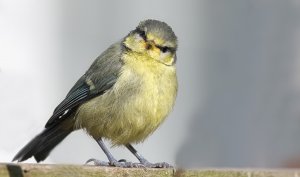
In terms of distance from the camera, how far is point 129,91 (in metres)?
2.30

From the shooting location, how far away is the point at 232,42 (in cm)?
182

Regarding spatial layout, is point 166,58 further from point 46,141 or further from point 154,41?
point 46,141

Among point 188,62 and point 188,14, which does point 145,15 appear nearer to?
point 188,14

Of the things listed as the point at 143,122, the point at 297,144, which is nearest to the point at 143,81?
the point at 143,122

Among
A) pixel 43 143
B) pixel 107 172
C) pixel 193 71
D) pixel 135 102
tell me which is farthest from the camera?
pixel 43 143

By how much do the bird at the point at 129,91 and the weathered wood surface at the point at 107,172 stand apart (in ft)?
2.46

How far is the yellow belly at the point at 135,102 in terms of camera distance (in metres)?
2.29


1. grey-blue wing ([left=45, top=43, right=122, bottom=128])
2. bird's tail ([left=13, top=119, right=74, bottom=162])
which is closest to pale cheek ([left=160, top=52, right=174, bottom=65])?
grey-blue wing ([left=45, top=43, right=122, bottom=128])

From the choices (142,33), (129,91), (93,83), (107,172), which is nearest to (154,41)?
(142,33)

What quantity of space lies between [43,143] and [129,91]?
0.61 meters

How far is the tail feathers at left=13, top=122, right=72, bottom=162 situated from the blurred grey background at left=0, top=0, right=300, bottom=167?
0.10 ft

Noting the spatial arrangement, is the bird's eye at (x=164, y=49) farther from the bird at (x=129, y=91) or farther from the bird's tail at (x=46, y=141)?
the bird's tail at (x=46, y=141)

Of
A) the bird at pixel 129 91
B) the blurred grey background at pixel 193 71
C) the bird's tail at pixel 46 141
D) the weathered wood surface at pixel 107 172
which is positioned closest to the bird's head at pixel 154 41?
the bird at pixel 129 91

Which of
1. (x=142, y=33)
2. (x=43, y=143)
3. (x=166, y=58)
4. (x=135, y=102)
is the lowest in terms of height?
(x=43, y=143)
